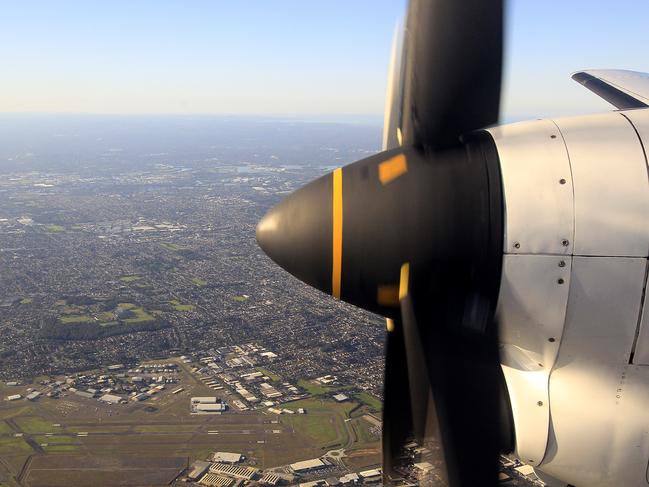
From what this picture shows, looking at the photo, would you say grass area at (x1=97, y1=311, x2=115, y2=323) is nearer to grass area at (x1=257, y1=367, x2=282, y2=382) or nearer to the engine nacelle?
grass area at (x1=257, y1=367, x2=282, y2=382)

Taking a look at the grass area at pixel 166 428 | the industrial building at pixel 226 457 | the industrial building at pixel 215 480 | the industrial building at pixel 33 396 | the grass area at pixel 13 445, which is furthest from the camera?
the industrial building at pixel 33 396

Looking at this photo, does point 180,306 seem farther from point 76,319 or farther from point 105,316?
point 76,319

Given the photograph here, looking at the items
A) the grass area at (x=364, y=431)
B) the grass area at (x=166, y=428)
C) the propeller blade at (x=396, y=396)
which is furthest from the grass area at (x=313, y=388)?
the propeller blade at (x=396, y=396)

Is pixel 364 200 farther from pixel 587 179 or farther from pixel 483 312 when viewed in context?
pixel 587 179

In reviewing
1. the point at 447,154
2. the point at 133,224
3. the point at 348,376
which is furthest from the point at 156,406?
the point at 133,224

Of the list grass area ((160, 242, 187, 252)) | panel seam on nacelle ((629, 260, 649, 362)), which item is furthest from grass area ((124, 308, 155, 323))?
panel seam on nacelle ((629, 260, 649, 362))

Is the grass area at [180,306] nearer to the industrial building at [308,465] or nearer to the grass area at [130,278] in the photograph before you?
the grass area at [130,278]
